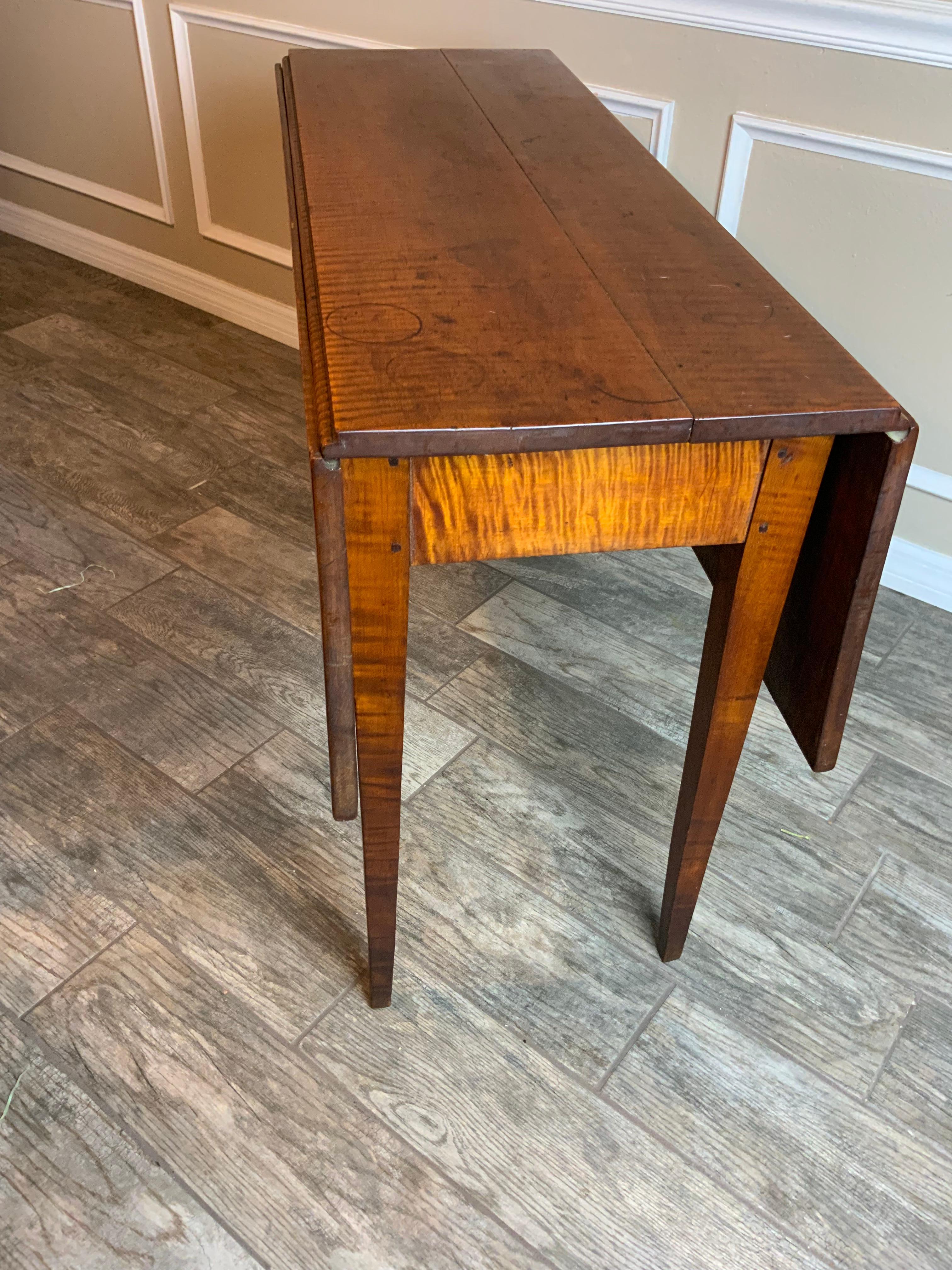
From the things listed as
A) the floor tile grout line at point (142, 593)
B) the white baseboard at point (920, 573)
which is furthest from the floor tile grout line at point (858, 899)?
the floor tile grout line at point (142, 593)

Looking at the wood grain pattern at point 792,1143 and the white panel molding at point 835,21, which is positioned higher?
the white panel molding at point 835,21

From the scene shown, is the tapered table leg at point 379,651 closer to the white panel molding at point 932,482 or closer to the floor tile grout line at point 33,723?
the floor tile grout line at point 33,723

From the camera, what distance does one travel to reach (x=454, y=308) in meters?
0.84

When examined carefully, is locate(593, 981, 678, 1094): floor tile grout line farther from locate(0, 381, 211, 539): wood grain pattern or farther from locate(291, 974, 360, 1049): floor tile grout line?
locate(0, 381, 211, 539): wood grain pattern

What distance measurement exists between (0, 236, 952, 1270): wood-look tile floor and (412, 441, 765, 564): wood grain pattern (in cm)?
63

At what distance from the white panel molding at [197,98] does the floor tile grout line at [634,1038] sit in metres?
1.41

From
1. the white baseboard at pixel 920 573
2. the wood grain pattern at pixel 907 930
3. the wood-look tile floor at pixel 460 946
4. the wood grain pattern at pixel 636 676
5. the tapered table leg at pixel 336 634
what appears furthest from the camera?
the white baseboard at pixel 920 573

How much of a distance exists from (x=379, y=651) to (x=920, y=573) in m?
1.31

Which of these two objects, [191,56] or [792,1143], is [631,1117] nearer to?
[792,1143]

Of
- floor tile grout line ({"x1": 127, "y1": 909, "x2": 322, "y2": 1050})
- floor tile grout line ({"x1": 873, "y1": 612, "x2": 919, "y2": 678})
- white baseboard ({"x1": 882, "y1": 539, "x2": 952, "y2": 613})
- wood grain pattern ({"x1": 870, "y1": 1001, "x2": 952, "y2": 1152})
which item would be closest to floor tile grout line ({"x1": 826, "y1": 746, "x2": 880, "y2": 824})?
floor tile grout line ({"x1": 873, "y1": 612, "x2": 919, "y2": 678})

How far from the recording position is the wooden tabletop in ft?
2.35

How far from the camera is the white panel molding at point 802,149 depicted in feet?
4.83

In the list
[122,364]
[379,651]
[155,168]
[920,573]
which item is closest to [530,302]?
[379,651]

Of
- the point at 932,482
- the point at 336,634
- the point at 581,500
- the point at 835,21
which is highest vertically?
the point at 835,21
